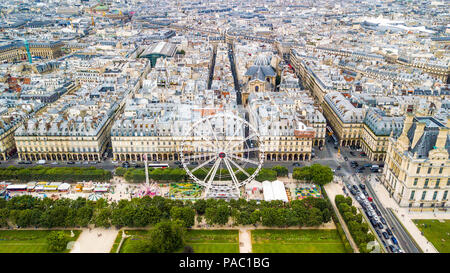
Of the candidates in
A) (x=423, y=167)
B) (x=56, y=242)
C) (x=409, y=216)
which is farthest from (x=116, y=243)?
(x=423, y=167)

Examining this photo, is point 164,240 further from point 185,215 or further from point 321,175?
point 321,175

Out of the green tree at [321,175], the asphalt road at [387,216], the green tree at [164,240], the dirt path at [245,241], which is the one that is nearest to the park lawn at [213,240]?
the dirt path at [245,241]

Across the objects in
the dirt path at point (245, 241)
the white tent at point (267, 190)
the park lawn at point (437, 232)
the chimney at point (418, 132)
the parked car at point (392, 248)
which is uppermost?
the chimney at point (418, 132)

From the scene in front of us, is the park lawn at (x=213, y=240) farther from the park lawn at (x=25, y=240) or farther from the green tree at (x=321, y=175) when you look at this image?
the green tree at (x=321, y=175)
